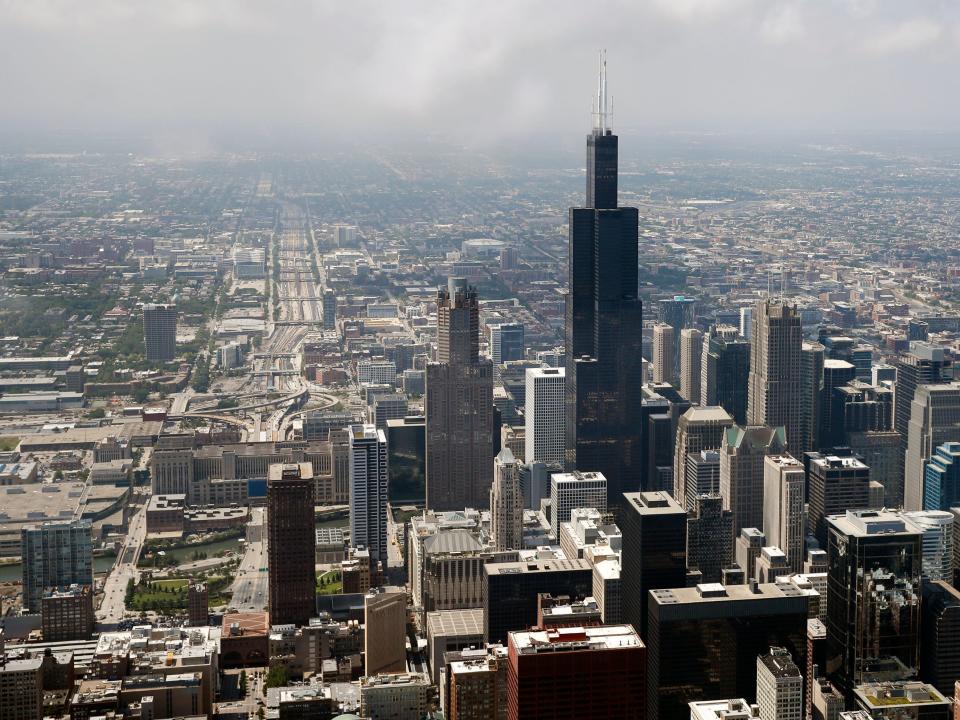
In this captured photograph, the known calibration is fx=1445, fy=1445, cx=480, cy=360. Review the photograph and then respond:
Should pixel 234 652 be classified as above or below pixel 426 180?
below

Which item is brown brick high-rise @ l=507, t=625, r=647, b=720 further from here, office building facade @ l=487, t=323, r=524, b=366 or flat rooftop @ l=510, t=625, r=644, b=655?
office building facade @ l=487, t=323, r=524, b=366

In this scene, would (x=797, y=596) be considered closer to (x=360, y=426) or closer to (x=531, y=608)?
(x=531, y=608)

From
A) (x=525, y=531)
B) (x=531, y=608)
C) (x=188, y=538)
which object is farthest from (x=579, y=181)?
(x=531, y=608)

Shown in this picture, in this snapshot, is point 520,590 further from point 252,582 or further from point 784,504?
point 784,504

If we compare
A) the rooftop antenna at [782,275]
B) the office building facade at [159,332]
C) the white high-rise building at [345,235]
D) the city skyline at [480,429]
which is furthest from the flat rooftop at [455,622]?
the white high-rise building at [345,235]

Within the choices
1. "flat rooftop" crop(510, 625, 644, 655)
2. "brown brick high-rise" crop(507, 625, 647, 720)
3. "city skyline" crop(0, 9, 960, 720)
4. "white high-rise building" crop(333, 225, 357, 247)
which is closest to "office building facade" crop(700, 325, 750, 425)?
"city skyline" crop(0, 9, 960, 720)
